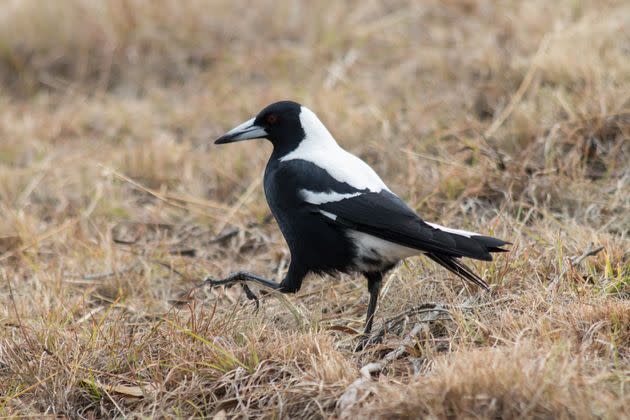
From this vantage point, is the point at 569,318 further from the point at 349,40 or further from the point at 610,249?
the point at 349,40

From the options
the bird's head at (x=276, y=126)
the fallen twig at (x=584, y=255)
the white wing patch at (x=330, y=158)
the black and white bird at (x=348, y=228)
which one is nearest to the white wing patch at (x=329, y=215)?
the black and white bird at (x=348, y=228)

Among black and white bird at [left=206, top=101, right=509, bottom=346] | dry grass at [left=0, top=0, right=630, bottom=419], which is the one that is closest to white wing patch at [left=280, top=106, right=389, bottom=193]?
black and white bird at [left=206, top=101, right=509, bottom=346]

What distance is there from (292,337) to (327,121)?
242 cm

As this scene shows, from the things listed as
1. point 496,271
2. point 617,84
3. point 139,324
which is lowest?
point 139,324

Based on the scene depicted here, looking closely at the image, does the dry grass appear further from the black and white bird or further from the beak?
the beak

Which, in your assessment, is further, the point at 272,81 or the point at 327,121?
the point at 272,81

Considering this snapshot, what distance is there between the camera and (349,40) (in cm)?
608

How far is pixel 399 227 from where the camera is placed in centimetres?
292

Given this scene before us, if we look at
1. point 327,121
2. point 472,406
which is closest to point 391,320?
point 472,406

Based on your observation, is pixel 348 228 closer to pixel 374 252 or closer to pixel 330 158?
pixel 374 252

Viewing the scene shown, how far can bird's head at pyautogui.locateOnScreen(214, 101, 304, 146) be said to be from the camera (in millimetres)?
3520

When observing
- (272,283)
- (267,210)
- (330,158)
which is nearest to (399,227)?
(330,158)

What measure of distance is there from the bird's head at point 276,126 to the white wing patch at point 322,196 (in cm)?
44

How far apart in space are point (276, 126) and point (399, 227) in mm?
862
